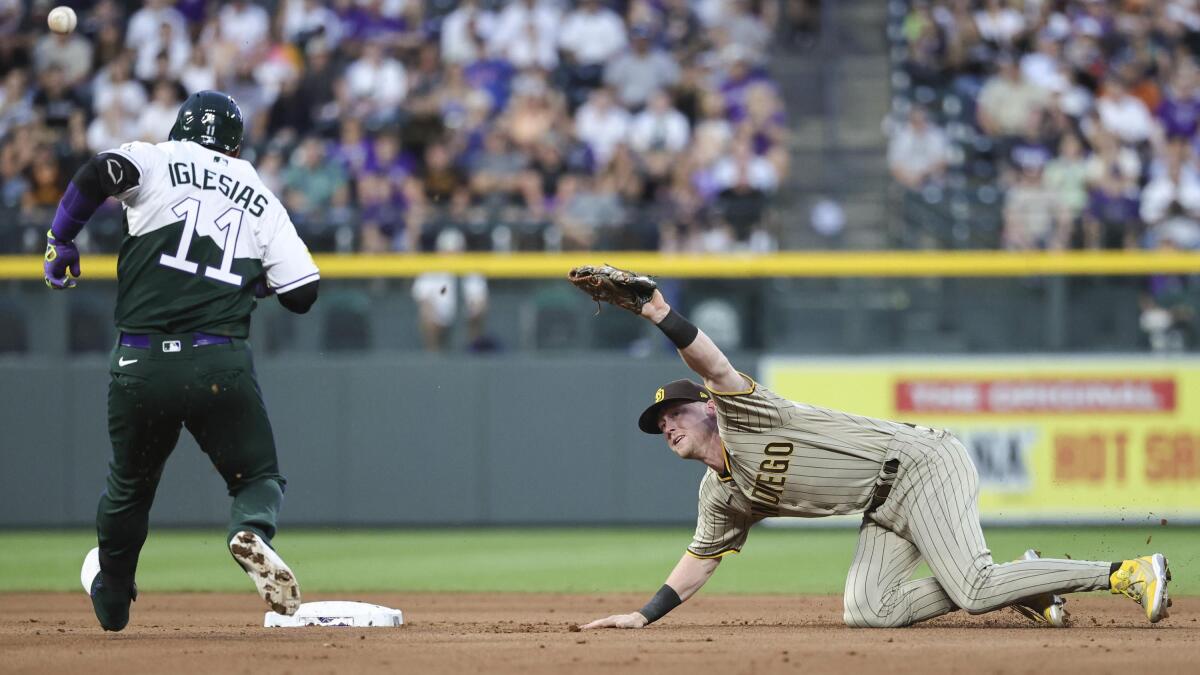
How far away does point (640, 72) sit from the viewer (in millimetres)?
15773

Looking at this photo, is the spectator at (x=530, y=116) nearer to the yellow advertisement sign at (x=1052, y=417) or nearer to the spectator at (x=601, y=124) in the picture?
the spectator at (x=601, y=124)

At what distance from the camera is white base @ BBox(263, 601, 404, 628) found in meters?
6.80

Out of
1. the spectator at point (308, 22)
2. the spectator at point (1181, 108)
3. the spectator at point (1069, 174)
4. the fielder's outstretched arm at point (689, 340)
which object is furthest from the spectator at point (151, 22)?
the fielder's outstretched arm at point (689, 340)

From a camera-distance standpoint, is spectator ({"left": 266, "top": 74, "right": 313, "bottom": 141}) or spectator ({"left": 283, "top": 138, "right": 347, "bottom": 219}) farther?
spectator ({"left": 266, "top": 74, "right": 313, "bottom": 141})

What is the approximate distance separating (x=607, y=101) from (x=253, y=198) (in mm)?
9682

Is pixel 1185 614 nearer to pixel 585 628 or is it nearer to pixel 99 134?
pixel 585 628

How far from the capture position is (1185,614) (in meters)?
7.48

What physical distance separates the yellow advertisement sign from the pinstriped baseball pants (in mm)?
6985

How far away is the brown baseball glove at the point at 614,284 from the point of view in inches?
222

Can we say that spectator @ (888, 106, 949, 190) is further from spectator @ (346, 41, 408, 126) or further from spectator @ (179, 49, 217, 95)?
spectator @ (179, 49, 217, 95)

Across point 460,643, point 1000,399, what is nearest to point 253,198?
point 460,643

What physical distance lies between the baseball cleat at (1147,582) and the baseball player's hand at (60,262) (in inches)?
166

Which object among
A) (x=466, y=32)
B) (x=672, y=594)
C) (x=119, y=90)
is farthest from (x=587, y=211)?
(x=672, y=594)

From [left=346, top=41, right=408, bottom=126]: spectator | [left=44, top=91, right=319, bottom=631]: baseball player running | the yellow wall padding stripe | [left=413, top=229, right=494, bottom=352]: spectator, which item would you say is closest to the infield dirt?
[left=44, top=91, right=319, bottom=631]: baseball player running
